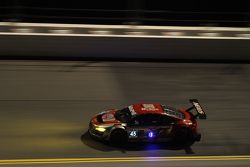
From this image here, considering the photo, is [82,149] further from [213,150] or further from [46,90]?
[46,90]

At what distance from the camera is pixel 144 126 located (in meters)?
15.0

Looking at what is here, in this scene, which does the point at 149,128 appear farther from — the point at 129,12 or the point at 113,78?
the point at 129,12

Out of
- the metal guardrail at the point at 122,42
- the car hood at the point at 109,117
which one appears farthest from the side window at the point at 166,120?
the metal guardrail at the point at 122,42

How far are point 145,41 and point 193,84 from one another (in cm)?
351

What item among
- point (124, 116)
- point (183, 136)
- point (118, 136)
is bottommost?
point (183, 136)

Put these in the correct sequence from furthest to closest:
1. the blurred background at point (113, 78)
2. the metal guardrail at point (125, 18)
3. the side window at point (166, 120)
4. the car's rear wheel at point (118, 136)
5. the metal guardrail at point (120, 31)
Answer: the metal guardrail at point (125, 18) < the metal guardrail at point (120, 31) < the side window at point (166, 120) < the blurred background at point (113, 78) < the car's rear wheel at point (118, 136)

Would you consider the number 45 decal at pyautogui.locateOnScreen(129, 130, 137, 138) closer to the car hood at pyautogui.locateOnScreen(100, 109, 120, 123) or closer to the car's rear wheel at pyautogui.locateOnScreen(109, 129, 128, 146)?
the car's rear wheel at pyautogui.locateOnScreen(109, 129, 128, 146)

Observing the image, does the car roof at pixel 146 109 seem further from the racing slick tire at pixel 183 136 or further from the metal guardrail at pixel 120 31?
the metal guardrail at pixel 120 31

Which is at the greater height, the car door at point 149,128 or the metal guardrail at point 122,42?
the metal guardrail at point 122,42

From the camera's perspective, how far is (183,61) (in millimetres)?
23234

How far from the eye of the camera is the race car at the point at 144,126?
589 inches

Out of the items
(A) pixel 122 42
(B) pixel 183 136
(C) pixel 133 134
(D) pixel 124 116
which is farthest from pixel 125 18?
(C) pixel 133 134

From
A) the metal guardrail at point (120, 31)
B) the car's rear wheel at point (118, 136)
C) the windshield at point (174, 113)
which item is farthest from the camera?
the metal guardrail at point (120, 31)

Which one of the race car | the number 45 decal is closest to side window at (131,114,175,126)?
the race car
